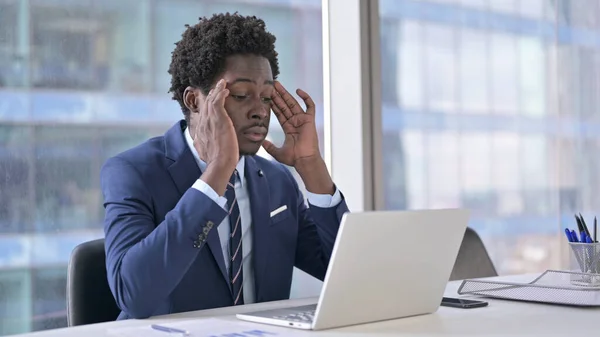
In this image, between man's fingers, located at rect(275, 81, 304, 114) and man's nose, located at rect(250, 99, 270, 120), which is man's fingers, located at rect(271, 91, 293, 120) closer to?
man's fingers, located at rect(275, 81, 304, 114)

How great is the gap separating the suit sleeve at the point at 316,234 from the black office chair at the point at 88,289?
53cm

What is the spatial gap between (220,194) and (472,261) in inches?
37.2

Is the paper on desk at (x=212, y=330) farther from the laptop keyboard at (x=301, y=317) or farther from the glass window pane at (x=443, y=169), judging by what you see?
the glass window pane at (x=443, y=169)

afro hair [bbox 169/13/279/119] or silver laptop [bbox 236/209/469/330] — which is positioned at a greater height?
afro hair [bbox 169/13/279/119]

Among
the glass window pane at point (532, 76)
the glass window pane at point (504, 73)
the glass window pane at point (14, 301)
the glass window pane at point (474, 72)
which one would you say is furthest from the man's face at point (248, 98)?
the glass window pane at point (532, 76)

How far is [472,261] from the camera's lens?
234 cm

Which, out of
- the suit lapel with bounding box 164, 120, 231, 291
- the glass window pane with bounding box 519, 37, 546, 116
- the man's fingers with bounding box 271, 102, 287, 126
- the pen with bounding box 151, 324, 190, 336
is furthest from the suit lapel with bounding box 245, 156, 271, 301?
the glass window pane with bounding box 519, 37, 546, 116

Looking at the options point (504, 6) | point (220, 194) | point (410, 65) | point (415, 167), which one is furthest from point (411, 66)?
point (220, 194)

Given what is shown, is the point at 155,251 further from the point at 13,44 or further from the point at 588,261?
the point at 13,44

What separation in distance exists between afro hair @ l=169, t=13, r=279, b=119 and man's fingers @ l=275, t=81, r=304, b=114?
0.09 metres

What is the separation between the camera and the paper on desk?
128 centimetres

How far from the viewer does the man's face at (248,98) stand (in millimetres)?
1908

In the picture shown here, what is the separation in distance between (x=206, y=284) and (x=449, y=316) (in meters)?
0.63

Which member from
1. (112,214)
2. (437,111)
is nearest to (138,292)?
(112,214)
